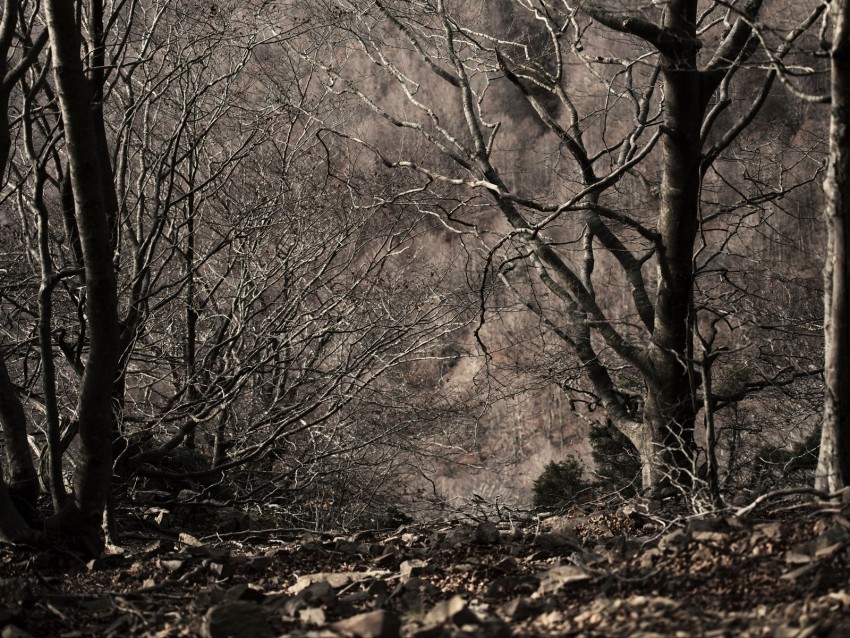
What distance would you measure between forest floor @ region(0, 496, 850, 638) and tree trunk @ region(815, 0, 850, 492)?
1.28 feet

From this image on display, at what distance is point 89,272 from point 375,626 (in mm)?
1931

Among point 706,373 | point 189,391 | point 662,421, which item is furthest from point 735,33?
point 189,391

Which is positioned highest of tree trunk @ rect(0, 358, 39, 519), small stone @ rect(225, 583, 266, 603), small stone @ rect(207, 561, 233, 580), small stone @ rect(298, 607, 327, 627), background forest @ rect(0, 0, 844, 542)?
background forest @ rect(0, 0, 844, 542)

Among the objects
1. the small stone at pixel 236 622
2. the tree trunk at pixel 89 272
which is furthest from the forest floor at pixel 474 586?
the tree trunk at pixel 89 272

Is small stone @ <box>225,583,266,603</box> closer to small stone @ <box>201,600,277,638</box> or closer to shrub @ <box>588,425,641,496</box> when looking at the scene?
small stone @ <box>201,600,277,638</box>

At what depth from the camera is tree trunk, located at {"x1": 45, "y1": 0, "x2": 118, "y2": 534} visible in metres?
3.16

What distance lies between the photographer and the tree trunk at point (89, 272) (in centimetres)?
316

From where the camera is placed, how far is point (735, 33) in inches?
213

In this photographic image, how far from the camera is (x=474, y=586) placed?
2.94 m

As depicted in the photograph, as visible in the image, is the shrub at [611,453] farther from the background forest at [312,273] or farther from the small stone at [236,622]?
the small stone at [236,622]

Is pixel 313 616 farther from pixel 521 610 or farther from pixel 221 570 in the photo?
pixel 221 570

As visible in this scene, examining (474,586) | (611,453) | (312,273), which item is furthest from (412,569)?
(611,453)

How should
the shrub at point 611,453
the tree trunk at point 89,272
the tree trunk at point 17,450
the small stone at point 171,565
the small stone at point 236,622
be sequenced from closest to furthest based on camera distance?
the small stone at point 236,622 < the tree trunk at point 89,272 < the small stone at point 171,565 < the tree trunk at point 17,450 < the shrub at point 611,453

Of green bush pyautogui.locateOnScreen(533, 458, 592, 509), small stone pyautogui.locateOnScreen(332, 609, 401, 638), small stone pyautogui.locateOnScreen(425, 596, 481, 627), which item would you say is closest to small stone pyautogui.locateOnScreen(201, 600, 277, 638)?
small stone pyautogui.locateOnScreen(332, 609, 401, 638)
